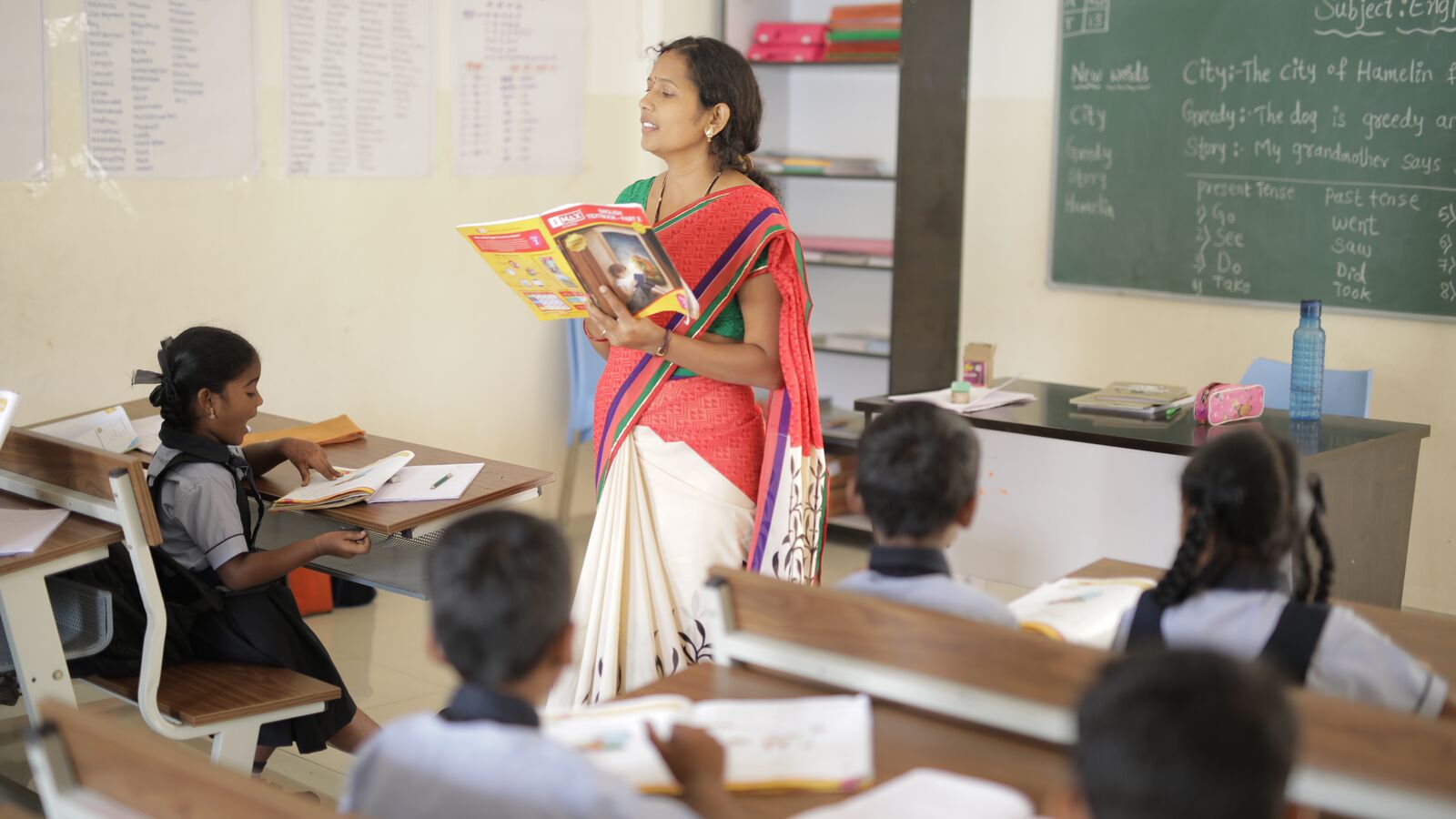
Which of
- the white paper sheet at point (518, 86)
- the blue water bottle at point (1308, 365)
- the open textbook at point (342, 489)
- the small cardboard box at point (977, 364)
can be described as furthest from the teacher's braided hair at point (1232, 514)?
the white paper sheet at point (518, 86)

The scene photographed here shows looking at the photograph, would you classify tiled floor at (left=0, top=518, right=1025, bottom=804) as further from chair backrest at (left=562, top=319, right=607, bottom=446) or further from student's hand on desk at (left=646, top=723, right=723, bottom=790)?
student's hand on desk at (left=646, top=723, right=723, bottom=790)

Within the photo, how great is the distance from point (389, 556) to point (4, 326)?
1.31 m

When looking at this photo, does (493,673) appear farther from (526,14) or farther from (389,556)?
(526,14)

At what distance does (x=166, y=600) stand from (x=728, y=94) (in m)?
1.33

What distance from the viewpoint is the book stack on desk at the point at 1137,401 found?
3.32 metres

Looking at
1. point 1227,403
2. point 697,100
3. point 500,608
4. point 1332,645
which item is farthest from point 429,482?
point 1227,403

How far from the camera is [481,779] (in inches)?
43.6

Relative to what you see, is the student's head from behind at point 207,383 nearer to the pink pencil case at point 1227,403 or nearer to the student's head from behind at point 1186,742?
the student's head from behind at point 1186,742

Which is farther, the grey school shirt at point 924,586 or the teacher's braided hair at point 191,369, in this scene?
the teacher's braided hair at point 191,369

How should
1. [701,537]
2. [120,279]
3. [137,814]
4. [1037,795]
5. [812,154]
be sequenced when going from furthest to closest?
[812,154] → [120,279] → [701,537] → [1037,795] → [137,814]

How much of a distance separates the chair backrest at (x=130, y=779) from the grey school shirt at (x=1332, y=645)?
0.97 m

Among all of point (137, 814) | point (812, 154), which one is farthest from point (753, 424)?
point (812, 154)

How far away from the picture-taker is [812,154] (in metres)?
5.50

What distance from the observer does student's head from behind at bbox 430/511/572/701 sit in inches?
48.3
